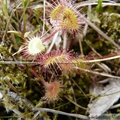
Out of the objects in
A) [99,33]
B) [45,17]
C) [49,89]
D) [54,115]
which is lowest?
[54,115]

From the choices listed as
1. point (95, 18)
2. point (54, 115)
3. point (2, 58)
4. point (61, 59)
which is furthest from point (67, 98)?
point (95, 18)

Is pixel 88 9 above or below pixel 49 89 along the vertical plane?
above

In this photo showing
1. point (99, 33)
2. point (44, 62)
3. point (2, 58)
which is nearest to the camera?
point (44, 62)

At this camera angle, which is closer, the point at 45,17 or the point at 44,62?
the point at 44,62

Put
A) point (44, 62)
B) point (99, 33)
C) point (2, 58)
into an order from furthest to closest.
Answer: point (99, 33)
point (2, 58)
point (44, 62)

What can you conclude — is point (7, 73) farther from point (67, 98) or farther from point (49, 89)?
point (67, 98)

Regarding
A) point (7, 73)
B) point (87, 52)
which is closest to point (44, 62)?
point (7, 73)

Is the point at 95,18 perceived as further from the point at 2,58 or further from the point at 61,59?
the point at 2,58
